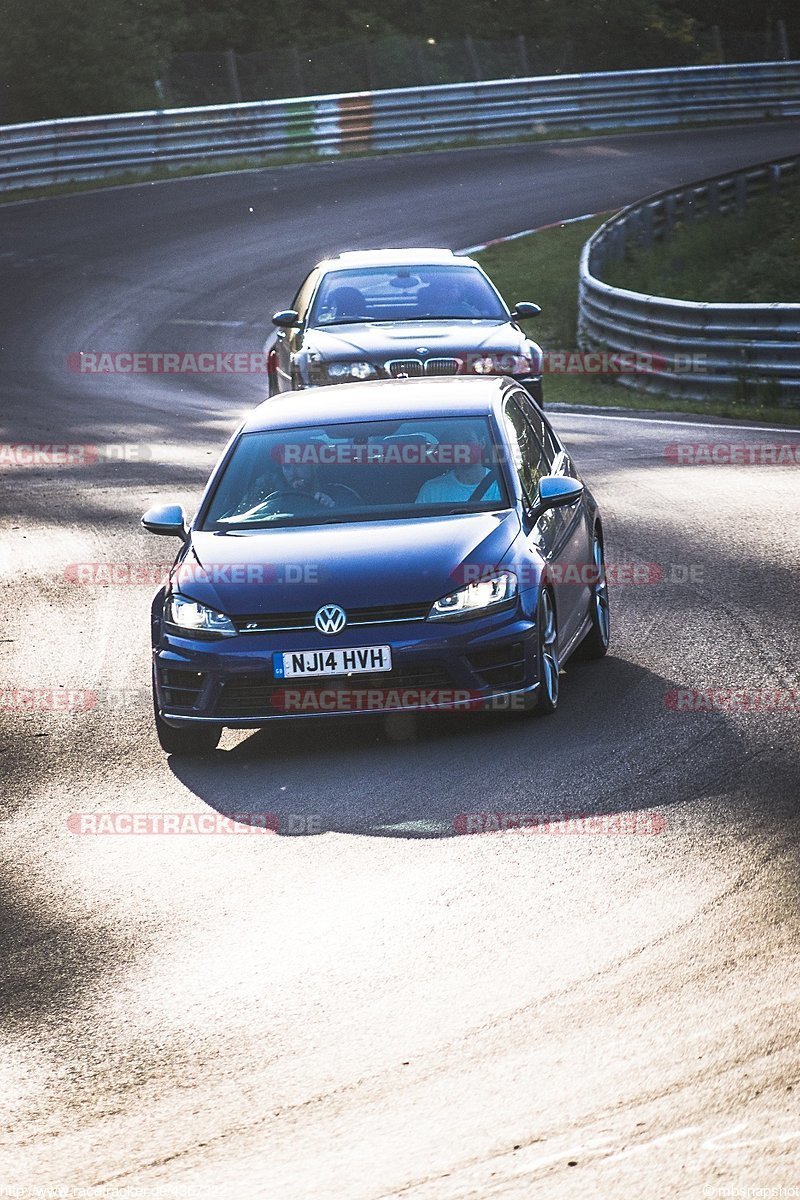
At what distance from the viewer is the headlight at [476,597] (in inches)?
313

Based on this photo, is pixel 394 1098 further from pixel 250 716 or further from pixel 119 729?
pixel 119 729

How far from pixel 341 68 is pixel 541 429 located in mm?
35247

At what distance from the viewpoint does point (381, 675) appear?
7852 millimetres

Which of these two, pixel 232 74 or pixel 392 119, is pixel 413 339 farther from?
pixel 232 74

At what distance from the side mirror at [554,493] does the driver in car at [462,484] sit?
0.21 meters

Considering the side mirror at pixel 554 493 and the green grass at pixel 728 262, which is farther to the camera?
the green grass at pixel 728 262

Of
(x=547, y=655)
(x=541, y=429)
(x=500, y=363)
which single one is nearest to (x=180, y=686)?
(x=547, y=655)

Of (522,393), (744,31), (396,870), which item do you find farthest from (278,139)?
(396,870)

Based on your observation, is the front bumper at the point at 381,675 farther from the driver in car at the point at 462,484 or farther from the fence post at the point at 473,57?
the fence post at the point at 473,57

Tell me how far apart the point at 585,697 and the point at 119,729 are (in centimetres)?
219

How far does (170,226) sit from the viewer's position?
3316 cm

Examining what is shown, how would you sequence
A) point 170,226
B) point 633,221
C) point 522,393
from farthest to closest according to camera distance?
point 170,226, point 633,221, point 522,393

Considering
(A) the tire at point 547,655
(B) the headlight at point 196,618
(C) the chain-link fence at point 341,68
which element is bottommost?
(C) the chain-link fence at point 341,68

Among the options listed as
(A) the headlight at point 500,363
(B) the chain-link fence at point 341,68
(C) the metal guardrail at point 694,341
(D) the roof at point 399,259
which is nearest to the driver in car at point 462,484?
(A) the headlight at point 500,363
